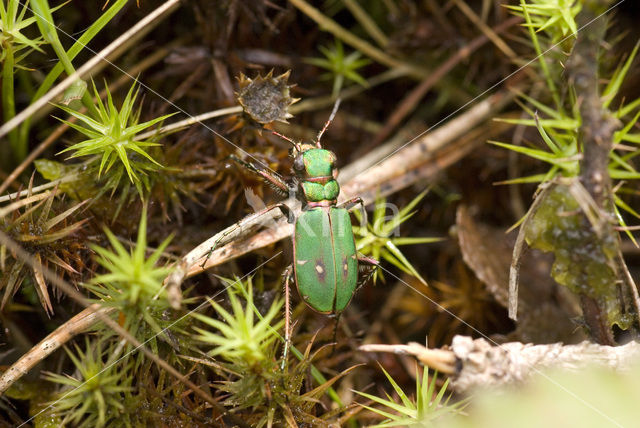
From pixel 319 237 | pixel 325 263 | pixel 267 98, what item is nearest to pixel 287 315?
pixel 325 263

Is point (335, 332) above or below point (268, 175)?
below

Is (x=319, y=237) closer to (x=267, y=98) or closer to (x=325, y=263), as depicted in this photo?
(x=325, y=263)

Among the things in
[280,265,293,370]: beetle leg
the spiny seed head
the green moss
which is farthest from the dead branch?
the spiny seed head

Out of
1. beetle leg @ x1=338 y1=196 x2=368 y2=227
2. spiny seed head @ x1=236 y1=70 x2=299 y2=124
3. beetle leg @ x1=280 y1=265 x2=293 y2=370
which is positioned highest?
spiny seed head @ x1=236 y1=70 x2=299 y2=124

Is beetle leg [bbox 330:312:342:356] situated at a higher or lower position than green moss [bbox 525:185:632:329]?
lower

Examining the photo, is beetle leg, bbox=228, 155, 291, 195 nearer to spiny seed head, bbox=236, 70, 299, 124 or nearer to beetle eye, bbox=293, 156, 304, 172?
beetle eye, bbox=293, 156, 304, 172

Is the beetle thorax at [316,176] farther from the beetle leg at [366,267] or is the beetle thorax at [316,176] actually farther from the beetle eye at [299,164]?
the beetle leg at [366,267]

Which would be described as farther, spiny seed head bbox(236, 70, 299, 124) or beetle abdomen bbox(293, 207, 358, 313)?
spiny seed head bbox(236, 70, 299, 124)
